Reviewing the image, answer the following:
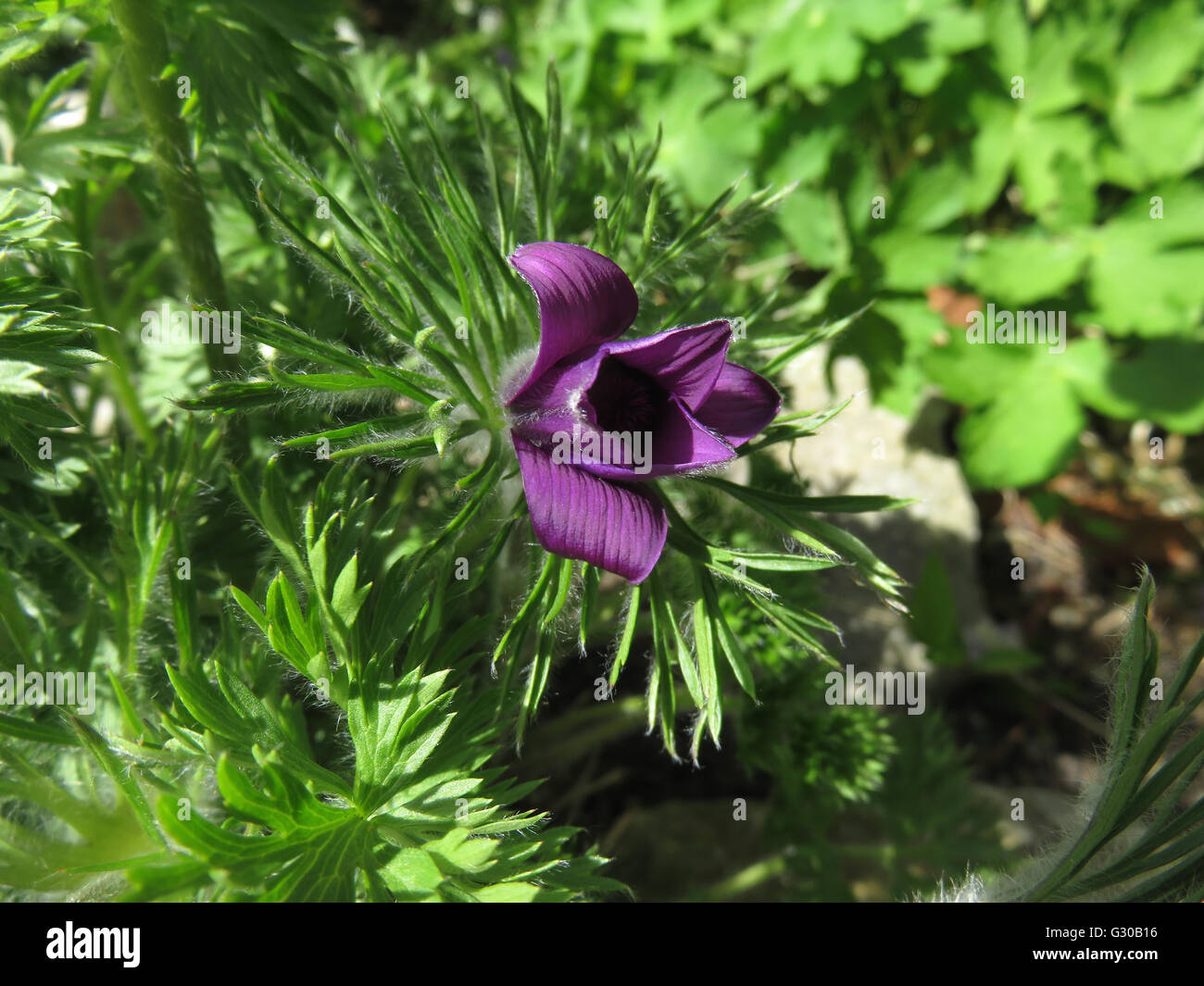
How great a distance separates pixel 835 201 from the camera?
262 centimetres

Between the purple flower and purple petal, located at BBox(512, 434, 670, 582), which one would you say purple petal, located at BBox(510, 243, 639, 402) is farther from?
purple petal, located at BBox(512, 434, 670, 582)

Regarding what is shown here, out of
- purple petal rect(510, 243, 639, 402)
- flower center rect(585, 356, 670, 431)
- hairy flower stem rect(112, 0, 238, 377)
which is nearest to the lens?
purple petal rect(510, 243, 639, 402)

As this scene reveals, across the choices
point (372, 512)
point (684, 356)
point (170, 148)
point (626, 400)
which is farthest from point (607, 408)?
point (170, 148)

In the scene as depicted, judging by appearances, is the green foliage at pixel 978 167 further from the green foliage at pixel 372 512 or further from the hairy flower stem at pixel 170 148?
the hairy flower stem at pixel 170 148

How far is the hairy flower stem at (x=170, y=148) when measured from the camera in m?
1.45

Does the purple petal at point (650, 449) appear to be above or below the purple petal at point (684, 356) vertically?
below

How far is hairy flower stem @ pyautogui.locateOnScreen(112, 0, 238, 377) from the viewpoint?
1445 millimetres

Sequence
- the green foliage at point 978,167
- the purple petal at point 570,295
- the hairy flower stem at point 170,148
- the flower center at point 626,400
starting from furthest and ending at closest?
the green foliage at point 978,167, the hairy flower stem at point 170,148, the flower center at point 626,400, the purple petal at point 570,295

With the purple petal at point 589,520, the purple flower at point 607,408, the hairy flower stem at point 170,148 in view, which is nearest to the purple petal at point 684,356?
the purple flower at point 607,408

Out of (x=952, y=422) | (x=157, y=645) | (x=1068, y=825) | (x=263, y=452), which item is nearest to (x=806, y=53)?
(x=952, y=422)

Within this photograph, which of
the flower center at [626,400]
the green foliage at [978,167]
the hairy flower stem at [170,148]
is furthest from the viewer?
the green foliage at [978,167]

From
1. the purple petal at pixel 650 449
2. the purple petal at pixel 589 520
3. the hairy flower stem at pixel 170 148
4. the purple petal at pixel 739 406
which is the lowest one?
the purple petal at pixel 589 520

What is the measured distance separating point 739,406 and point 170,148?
3.37 feet

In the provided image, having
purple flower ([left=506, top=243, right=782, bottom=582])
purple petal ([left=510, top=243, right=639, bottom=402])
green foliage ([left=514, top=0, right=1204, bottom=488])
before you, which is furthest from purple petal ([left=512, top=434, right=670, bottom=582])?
green foliage ([left=514, top=0, right=1204, bottom=488])
